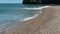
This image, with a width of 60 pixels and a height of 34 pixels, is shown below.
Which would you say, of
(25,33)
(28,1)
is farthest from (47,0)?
(25,33)

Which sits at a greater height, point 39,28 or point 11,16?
point 39,28

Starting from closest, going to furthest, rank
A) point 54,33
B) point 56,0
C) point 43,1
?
1. point 54,33
2. point 56,0
3. point 43,1

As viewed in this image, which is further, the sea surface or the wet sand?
the sea surface

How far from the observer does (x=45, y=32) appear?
530cm

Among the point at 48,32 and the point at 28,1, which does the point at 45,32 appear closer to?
the point at 48,32

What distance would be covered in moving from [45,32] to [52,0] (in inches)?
1420

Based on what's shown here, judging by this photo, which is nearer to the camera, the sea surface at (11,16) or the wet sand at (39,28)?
the wet sand at (39,28)

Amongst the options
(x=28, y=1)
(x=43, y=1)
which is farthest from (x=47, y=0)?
(x=28, y=1)

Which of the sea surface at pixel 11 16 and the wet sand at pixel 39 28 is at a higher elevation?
the wet sand at pixel 39 28

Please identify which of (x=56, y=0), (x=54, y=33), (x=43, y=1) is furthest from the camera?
(x=43, y=1)

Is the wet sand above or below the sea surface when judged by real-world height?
above

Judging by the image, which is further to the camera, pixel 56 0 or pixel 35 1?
pixel 35 1

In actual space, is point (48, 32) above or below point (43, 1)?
above

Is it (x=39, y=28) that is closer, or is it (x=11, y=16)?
(x=39, y=28)
